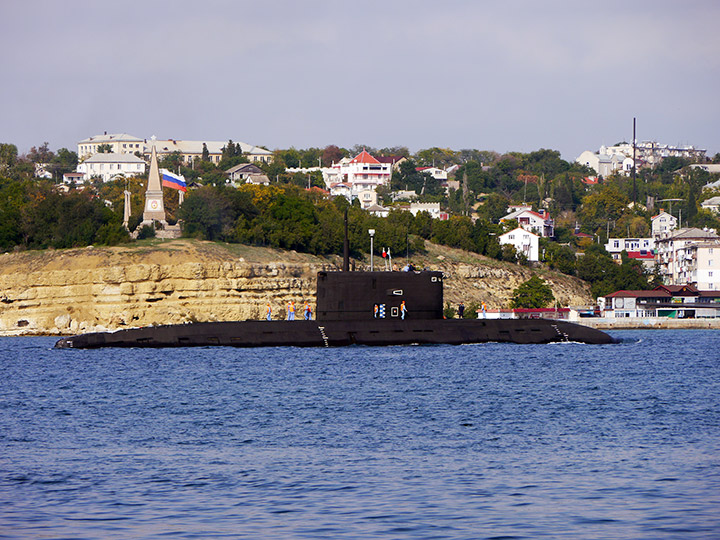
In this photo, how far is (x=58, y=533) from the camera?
13953 millimetres

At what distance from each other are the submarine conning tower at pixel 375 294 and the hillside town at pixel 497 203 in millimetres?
34236

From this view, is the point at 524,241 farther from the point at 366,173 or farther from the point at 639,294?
the point at 366,173

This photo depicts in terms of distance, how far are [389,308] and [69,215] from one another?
43.9 metres

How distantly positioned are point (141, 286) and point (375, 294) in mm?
34074

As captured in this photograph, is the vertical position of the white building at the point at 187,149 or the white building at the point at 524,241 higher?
the white building at the point at 187,149

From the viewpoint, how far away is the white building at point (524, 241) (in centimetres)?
10275

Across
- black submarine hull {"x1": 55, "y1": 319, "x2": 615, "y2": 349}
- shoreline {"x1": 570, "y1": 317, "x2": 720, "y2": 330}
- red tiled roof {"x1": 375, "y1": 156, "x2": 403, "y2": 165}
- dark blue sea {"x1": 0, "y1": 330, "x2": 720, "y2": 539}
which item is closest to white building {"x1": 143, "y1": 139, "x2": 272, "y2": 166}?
red tiled roof {"x1": 375, "y1": 156, "x2": 403, "y2": 165}

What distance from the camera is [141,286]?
7081 centimetres

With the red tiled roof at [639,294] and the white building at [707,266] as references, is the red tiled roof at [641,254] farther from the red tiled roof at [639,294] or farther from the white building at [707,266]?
the red tiled roof at [639,294]

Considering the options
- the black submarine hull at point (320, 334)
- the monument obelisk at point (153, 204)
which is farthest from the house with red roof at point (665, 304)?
the black submarine hull at point (320, 334)

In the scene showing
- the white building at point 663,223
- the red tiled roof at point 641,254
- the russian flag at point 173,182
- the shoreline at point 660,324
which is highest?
the white building at point 663,223

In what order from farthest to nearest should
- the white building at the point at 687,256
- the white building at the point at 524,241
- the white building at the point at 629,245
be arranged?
the white building at the point at 629,245
the white building at the point at 524,241
the white building at the point at 687,256

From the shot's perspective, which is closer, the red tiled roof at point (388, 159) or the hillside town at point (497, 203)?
the hillside town at point (497, 203)

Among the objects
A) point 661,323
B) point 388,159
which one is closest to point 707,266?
point 661,323
